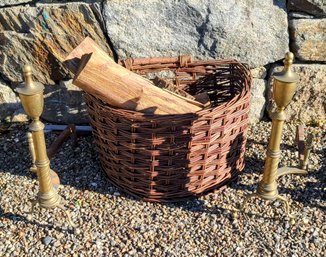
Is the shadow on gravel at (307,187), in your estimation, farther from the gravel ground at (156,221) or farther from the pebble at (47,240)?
the pebble at (47,240)

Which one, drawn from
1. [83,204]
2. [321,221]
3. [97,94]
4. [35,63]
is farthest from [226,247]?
[35,63]

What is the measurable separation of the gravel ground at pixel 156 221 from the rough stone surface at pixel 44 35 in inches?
27.6

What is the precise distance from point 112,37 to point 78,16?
0.25 m

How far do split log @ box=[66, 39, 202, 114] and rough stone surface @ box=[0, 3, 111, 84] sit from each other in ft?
1.73

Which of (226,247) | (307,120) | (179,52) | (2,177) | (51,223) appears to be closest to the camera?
(226,247)

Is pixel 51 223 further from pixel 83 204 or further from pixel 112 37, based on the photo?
pixel 112 37

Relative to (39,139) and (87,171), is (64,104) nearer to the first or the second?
(87,171)

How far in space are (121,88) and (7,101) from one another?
4.31 ft

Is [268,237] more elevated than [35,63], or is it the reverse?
[35,63]

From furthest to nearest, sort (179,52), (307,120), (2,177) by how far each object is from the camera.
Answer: (307,120) → (179,52) → (2,177)

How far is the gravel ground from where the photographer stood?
7.66ft

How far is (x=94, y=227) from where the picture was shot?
8.07 ft

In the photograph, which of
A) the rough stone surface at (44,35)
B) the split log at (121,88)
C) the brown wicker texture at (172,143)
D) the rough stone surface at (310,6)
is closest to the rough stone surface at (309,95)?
the rough stone surface at (310,6)

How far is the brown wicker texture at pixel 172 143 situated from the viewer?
234 cm
